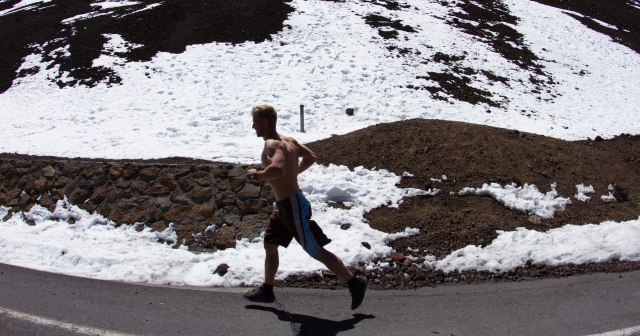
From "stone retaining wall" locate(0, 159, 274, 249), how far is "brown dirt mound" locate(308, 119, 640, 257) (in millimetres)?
1808

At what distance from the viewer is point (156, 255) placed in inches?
239

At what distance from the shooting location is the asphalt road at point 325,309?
4340mm

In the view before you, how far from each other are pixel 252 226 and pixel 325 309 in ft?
7.28

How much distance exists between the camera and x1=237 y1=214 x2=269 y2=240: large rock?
257 inches

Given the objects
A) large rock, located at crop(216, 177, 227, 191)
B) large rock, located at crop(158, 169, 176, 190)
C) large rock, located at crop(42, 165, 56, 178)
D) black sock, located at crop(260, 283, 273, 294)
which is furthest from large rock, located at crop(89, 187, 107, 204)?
black sock, located at crop(260, 283, 273, 294)

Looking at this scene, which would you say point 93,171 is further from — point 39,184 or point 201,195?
point 201,195

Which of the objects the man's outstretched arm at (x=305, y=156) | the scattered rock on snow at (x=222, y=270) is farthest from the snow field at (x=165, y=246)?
the man's outstretched arm at (x=305, y=156)

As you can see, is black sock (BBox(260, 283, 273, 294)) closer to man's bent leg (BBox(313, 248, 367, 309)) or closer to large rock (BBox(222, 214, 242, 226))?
man's bent leg (BBox(313, 248, 367, 309))

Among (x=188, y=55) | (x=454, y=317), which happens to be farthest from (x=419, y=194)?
(x=188, y=55)

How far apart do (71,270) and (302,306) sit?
9.63ft

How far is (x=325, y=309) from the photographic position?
475cm

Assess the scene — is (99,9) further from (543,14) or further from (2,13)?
(543,14)

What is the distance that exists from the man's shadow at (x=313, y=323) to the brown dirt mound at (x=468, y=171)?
1865 millimetres

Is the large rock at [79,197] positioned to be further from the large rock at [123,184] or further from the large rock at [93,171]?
the large rock at [123,184]
